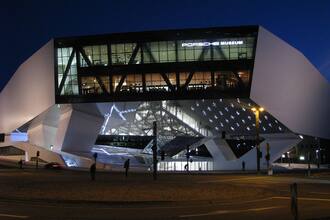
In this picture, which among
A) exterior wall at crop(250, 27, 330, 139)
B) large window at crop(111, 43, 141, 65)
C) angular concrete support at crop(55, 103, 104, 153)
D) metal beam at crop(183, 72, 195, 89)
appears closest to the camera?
exterior wall at crop(250, 27, 330, 139)

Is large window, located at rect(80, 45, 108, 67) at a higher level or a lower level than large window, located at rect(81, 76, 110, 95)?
higher

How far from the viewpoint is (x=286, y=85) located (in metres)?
80.9

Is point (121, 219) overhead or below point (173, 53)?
below

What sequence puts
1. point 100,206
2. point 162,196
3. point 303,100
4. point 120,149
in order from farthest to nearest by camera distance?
1. point 120,149
2. point 303,100
3. point 162,196
4. point 100,206

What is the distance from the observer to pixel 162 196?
24000 millimetres

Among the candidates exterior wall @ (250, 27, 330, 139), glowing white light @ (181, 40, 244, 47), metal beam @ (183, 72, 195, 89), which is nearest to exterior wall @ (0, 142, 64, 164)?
metal beam @ (183, 72, 195, 89)

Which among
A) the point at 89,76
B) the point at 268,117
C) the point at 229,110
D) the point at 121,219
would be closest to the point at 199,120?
the point at 229,110

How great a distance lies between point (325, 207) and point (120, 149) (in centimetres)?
7980

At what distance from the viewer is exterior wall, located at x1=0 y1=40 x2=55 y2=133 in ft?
269

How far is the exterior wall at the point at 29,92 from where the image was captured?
8200 cm

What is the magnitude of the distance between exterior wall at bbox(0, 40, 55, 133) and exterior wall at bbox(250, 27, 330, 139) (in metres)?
30.0

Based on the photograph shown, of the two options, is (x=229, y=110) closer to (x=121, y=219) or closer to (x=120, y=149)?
(x=120, y=149)

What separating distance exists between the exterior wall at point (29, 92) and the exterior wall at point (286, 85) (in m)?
30.0

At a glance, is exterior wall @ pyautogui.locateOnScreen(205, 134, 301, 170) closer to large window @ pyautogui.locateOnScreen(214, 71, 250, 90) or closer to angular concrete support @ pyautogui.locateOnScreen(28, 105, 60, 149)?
large window @ pyautogui.locateOnScreen(214, 71, 250, 90)
